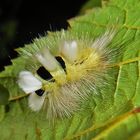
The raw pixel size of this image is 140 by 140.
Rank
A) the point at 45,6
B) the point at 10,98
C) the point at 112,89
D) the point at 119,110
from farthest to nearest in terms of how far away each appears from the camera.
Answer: the point at 45,6, the point at 10,98, the point at 112,89, the point at 119,110

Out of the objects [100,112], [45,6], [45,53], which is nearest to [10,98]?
[45,53]

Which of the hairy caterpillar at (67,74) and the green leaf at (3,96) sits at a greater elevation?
the green leaf at (3,96)

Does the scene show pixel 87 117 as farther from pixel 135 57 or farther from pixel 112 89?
pixel 135 57

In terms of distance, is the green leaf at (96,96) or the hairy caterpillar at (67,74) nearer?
the green leaf at (96,96)

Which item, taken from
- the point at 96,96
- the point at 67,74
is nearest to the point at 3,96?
the point at 67,74

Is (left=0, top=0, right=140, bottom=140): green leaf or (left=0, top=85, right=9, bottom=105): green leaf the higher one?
(left=0, top=85, right=9, bottom=105): green leaf

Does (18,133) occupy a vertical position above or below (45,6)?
below

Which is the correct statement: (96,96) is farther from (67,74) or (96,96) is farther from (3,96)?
(3,96)
